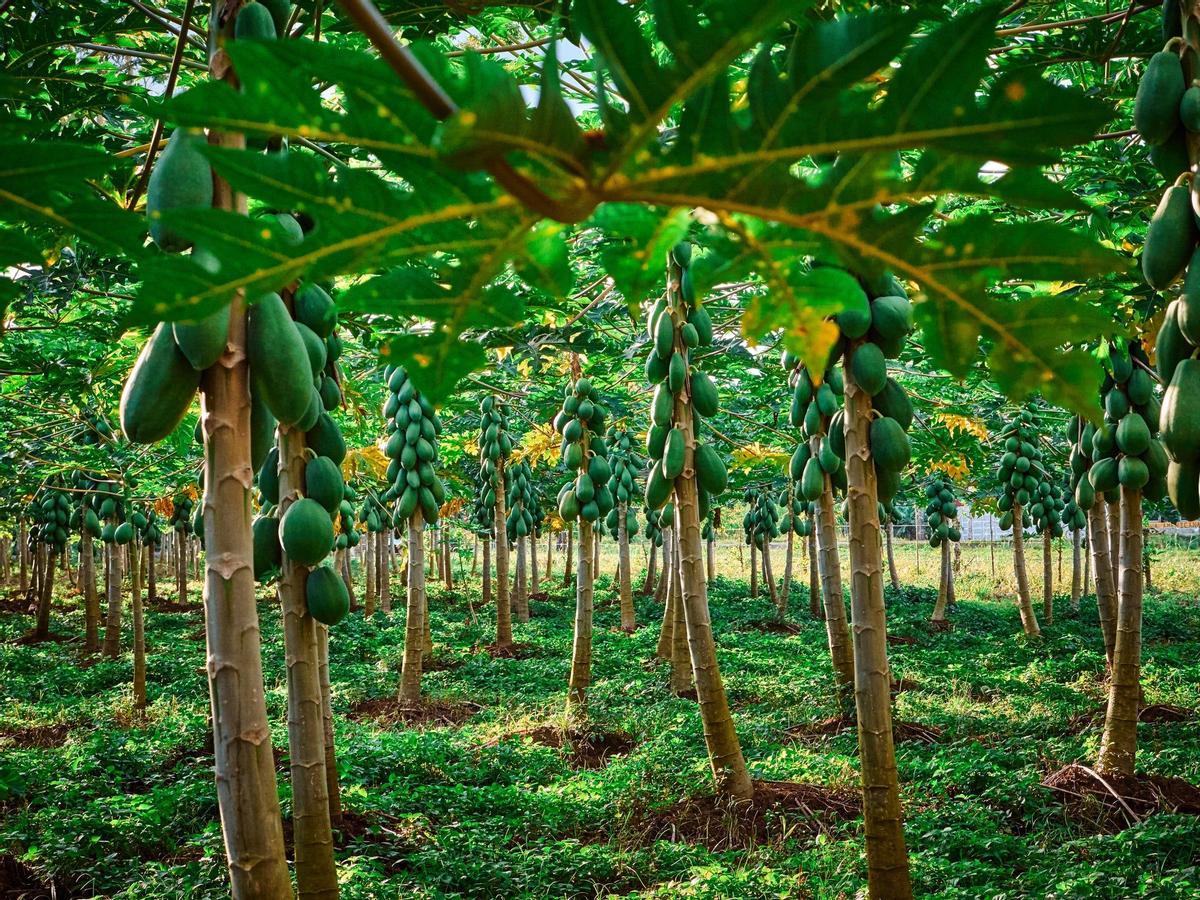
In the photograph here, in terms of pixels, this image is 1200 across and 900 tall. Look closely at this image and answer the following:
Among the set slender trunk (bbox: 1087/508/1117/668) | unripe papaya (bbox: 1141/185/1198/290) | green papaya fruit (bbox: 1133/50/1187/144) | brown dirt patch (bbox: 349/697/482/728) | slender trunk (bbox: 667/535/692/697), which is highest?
green papaya fruit (bbox: 1133/50/1187/144)

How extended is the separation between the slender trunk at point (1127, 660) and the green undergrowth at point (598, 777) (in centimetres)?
59

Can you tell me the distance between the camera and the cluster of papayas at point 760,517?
784 inches

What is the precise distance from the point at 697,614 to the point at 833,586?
2.67 m

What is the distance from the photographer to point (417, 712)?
9.65 metres

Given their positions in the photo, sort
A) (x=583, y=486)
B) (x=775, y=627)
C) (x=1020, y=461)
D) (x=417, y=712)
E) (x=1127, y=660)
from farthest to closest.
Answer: (x=775, y=627) → (x=1020, y=461) → (x=417, y=712) → (x=583, y=486) → (x=1127, y=660)

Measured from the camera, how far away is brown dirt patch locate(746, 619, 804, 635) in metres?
15.8

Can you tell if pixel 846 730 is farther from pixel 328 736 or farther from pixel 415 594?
pixel 328 736

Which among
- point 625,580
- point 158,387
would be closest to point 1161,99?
point 158,387

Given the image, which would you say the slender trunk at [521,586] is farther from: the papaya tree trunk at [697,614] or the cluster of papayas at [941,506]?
the papaya tree trunk at [697,614]

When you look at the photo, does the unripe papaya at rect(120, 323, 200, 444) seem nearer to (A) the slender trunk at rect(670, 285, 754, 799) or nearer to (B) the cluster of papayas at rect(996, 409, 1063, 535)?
(A) the slender trunk at rect(670, 285, 754, 799)

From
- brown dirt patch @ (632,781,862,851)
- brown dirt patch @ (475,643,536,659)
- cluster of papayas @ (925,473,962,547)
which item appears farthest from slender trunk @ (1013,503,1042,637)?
brown dirt patch @ (632,781,862,851)

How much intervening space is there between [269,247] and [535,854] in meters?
5.31

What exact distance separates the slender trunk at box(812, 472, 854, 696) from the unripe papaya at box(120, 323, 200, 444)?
5.52m

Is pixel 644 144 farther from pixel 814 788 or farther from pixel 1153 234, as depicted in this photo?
pixel 814 788
